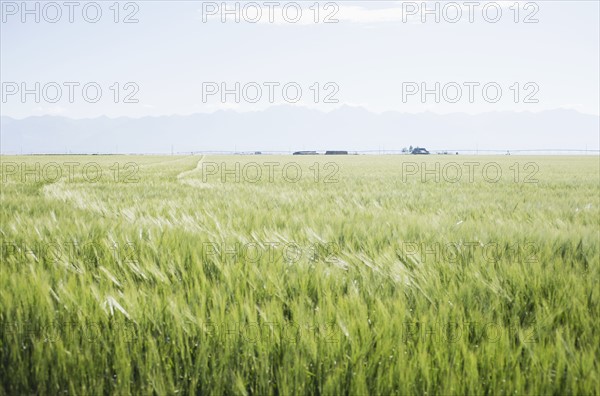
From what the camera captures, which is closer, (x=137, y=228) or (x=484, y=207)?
(x=137, y=228)

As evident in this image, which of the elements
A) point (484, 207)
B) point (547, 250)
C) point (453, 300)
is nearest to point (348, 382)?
point (453, 300)

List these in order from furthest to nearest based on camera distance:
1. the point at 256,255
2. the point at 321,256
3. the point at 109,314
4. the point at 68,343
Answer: the point at 321,256 < the point at 256,255 < the point at 109,314 < the point at 68,343

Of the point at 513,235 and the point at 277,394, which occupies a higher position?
the point at 513,235

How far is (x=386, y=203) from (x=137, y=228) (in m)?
3.67

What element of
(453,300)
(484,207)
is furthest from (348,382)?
(484,207)

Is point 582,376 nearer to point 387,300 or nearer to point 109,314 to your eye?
point 387,300

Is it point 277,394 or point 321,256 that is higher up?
point 321,256

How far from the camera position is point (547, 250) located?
2.35 metres

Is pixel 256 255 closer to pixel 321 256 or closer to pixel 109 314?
pixel 321 256

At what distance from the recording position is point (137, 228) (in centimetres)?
297

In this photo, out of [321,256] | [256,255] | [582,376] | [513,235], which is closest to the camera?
[582,376]

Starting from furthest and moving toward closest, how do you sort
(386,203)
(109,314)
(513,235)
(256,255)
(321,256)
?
(386,203) < (513,235) < (321,256) < (256,255) < (109,314)

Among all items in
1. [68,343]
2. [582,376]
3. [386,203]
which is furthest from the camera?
[386,203]

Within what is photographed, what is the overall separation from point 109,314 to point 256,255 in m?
0.93
